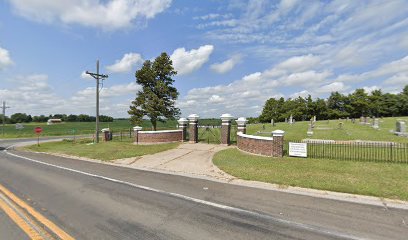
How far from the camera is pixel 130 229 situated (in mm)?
5082

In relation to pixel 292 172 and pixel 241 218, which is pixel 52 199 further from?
pixel 292 172

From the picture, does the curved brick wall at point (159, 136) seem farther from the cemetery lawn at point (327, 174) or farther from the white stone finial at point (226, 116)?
the cemetery lawn at point (327, 174)

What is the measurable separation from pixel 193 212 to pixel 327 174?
6194mm

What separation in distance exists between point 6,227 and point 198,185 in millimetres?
5302

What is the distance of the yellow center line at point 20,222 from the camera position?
4816 millimetres

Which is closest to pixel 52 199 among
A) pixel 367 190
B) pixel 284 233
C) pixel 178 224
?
pixel 178 224

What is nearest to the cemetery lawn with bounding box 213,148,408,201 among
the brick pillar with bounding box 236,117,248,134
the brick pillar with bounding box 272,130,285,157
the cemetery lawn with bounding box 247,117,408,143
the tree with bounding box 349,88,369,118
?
the brick pillar with bounding box 272,130,285,157

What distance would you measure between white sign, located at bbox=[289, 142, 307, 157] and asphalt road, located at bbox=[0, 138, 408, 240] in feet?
19.7

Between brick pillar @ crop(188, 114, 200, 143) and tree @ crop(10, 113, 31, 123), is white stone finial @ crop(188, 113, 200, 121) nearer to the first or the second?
brick pillar @ crop(188, 114, 200, 143)

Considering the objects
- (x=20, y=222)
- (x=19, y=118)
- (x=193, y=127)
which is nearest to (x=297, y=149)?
(x=193, y=127)

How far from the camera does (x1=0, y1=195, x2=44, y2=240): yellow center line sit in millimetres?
4816

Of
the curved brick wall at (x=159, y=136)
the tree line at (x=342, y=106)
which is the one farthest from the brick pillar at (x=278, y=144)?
the tree line at (x=342, y=106)

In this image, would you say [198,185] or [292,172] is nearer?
[198,185]

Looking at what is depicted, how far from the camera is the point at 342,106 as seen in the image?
7650 centimetres
